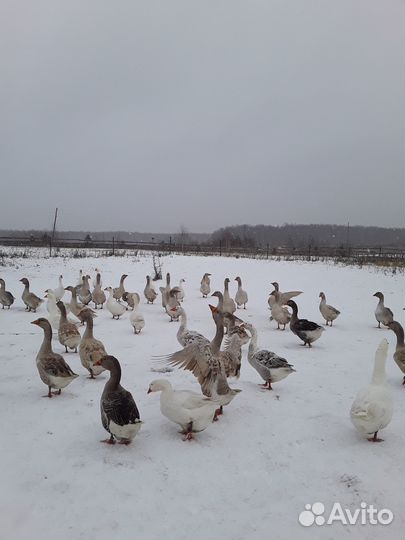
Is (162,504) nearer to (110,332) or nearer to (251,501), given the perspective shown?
(251,501)

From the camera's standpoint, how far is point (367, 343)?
33.0 feet

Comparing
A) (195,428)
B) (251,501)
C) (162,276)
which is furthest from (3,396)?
(162,276)

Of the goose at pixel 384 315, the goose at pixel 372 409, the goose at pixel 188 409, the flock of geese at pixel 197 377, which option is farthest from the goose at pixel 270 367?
the goose at pixel 384 315

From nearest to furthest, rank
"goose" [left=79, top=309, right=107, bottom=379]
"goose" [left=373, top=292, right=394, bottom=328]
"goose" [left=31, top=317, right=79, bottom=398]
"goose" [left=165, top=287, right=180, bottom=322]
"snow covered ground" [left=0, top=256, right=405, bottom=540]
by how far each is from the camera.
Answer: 1. "snow covered ground" [left=0, top=256, right=405, bottom=540]
2. "goose" [left=31, top=317, right=79, bottom=398]
3. "goose" [left=79, top=309, right=107, bottom=379]
4. "goose" [left=373, top=292, right=394, bottom=328]
5. "goose" [left=165, top=287, right=180, bottom=322]

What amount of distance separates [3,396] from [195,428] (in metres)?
3.20

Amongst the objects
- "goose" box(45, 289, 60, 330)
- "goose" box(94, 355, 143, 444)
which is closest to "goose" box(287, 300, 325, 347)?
"goose" box(94, 355, 143, 444)

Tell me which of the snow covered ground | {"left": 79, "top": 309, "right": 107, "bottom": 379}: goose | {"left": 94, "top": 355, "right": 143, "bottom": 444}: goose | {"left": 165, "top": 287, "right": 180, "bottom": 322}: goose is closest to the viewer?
the snow covered ground

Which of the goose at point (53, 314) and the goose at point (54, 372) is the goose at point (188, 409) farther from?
the goose at point (53, 314)

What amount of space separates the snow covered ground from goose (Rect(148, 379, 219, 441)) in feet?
0.78

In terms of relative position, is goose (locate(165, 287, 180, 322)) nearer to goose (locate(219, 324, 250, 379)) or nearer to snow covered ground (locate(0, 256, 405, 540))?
snow covered ground (locate(0, 256, 405, 540))

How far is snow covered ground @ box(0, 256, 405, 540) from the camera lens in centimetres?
365

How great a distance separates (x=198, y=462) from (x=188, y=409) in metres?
0.60

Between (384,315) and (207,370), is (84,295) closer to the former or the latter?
(207,370)

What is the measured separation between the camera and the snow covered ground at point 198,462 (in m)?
3.65
